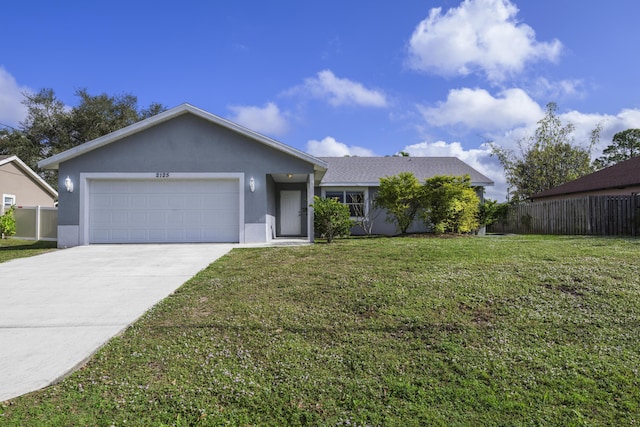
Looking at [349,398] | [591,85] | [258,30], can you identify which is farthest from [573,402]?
[591,85]

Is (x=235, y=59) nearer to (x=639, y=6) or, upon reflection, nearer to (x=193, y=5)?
(x=193, y=5)

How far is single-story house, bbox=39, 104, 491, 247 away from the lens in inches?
483

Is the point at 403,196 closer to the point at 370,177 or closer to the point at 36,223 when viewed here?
the point at 370,177

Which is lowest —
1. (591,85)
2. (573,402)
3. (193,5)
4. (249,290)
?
(573,402)

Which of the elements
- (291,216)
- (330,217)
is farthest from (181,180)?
(291,216)

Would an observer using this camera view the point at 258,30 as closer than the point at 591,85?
Yes

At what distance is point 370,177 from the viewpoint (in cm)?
1752

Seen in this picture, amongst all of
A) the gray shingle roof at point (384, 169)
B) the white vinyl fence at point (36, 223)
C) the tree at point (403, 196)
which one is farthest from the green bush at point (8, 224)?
the tree at point (403, 196)

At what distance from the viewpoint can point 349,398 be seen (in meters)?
2.87

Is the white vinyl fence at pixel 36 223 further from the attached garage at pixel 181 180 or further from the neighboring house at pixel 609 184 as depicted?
the neighboring house at pixel 609 184

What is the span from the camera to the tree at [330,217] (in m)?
12.1

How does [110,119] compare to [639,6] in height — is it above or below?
above

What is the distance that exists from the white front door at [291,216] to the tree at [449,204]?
19.2 feet

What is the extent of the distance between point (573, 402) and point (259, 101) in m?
14.9
